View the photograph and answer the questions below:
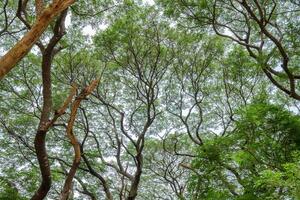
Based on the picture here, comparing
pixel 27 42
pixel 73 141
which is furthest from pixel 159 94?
pixel 27 42

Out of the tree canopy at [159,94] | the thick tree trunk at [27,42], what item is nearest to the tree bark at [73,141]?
the tree canopy at [159,94]

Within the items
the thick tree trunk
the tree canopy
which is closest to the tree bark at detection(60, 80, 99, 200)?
the tree canopy

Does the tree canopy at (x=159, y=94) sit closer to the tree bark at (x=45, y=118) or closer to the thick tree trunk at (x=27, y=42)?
the tree bark at (x=45, y=118)

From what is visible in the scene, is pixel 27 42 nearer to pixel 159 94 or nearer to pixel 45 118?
pixel 45 118

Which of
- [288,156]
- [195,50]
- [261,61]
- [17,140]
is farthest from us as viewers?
[17,140]

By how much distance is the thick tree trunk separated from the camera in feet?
10.2

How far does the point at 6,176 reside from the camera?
1094cm

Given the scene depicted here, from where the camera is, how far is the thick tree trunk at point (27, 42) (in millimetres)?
3104

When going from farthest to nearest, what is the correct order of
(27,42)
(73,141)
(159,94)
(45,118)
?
(159,94), (73,141), (45,118), (27,42)

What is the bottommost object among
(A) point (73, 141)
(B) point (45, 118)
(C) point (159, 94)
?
(B) point (45, 118)

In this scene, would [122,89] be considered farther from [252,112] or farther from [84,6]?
[252,112]

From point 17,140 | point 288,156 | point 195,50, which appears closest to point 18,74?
point 17,140

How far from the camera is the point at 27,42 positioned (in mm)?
3209

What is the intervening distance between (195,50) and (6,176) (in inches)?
259
